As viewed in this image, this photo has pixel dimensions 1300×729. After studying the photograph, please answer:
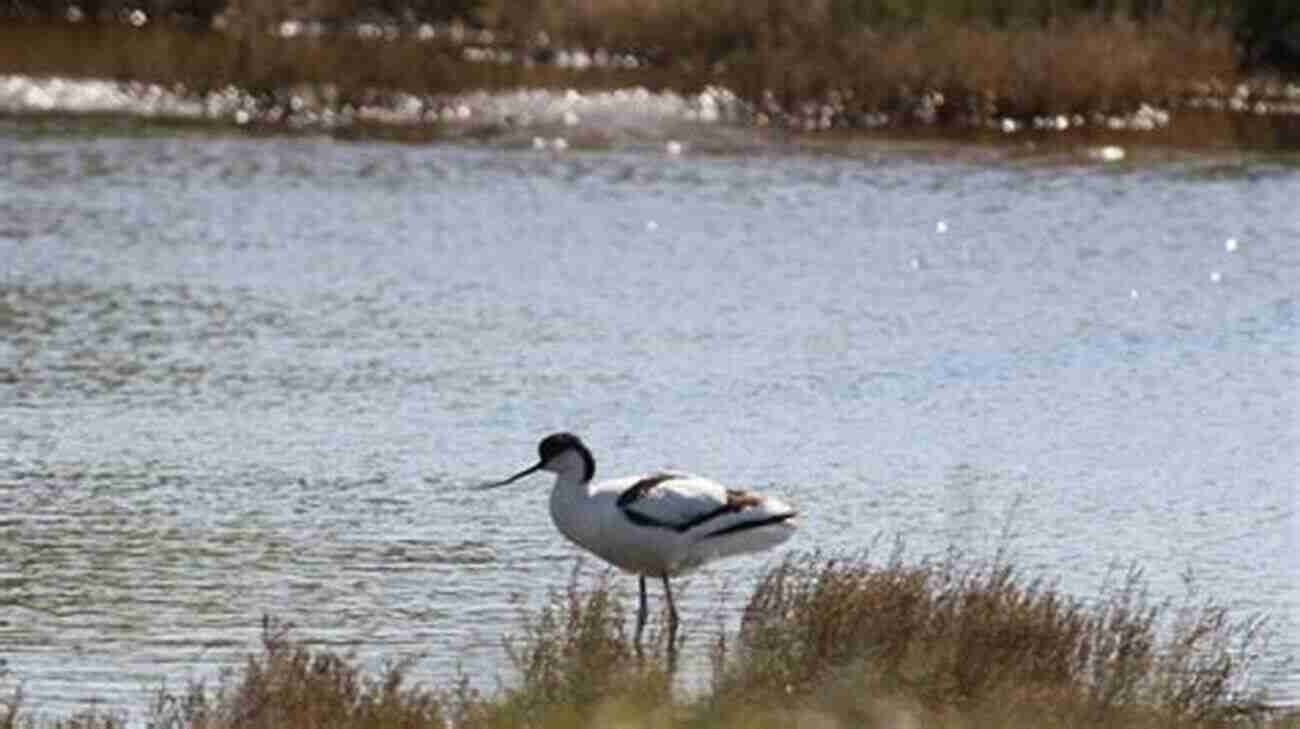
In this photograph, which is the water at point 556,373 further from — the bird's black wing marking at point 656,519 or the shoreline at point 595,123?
the shoreline at point 595,123

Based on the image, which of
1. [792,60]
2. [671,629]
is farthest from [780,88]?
[671,629]

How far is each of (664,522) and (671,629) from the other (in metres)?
0.35

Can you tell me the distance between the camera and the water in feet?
44.6

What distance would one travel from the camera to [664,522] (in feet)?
38.8

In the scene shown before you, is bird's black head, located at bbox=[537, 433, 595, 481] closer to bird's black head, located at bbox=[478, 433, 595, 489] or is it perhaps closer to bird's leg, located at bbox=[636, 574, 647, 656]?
bird's black head, located at bbox=[478, 433, 595, 489]

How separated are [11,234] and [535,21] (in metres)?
14.6

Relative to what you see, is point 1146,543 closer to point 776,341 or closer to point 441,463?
point 441,463

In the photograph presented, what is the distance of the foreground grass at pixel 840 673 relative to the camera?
9531 mm

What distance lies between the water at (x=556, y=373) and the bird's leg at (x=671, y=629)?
299mm

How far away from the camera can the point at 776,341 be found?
70.1 feet

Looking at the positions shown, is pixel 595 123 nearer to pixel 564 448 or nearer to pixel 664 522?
pixel 564 448

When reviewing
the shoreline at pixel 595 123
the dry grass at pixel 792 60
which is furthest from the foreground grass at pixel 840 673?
the dry grass at pixel 792 60

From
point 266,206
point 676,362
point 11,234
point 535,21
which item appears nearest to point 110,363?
point 676,362

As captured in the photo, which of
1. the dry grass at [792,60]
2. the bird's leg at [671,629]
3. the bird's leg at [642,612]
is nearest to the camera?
the bird's leg at [671,629]
